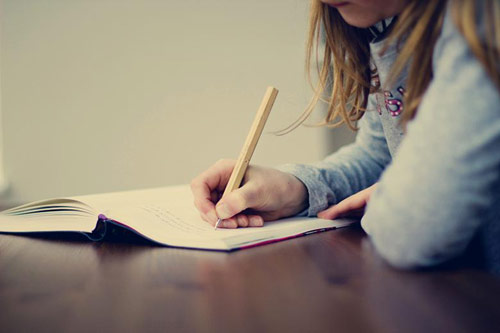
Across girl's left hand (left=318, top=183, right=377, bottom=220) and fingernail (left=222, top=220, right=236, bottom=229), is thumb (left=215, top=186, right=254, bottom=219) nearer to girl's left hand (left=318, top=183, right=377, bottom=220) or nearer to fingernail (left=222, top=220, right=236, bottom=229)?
fingernail (left=222, top=220, right=236, bottom=229)

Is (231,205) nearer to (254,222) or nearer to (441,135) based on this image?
(254,222)

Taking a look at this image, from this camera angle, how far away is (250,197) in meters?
0.56

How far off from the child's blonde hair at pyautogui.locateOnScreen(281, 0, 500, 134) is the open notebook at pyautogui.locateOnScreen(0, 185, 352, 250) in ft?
0.55

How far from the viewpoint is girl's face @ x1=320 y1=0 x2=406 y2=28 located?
0.46 m

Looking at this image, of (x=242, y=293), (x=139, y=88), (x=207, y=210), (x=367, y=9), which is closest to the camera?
(x=242, y=293)

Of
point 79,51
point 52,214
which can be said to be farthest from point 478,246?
point 79,51

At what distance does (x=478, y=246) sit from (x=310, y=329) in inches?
9.9

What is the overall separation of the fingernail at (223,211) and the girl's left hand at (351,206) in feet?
0.42

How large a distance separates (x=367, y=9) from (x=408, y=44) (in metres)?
0.09

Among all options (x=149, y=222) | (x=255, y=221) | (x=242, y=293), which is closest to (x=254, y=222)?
(x=255, y=221)

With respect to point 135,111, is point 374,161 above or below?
below

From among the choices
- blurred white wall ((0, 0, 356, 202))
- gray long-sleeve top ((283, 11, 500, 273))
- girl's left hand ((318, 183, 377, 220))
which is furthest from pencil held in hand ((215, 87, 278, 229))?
blurred white wall ((0, 0, 356, 202))

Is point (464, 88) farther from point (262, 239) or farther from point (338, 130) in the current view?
point (338, 130)

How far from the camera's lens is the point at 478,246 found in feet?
1.43
